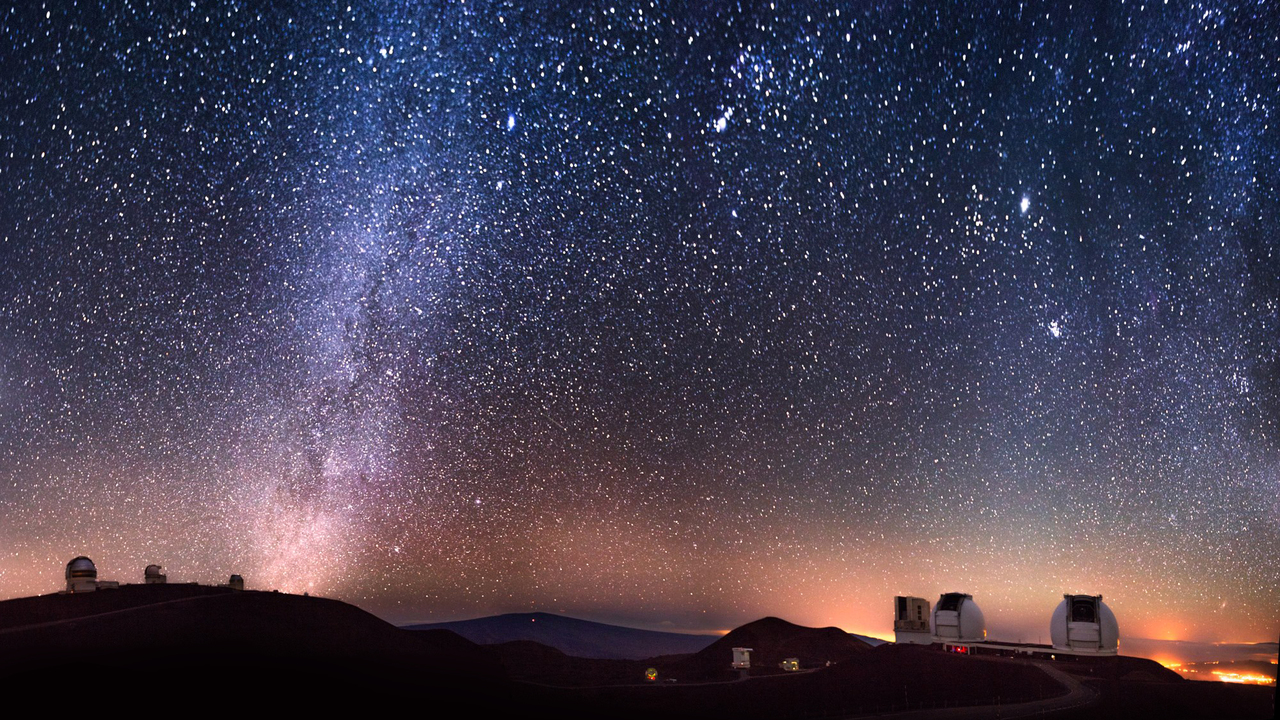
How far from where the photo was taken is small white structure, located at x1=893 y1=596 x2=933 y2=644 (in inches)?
2562

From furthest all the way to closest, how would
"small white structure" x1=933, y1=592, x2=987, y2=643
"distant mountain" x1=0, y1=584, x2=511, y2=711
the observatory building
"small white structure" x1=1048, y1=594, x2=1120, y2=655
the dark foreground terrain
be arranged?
"small white structure" x1=933, y1=592, x2=987, y2=643 < "small white structure" x1=1048, y1=594, x2=1120, y2=655 < the observatory building < the dark foreground terrain < "distant mountain" x1=0, y1=584, x2=511, y2=711

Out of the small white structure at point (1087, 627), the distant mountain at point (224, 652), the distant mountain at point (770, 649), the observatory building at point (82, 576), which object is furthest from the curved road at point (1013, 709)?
the observatory building at point (82, 576)

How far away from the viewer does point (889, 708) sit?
Result: 39.8 m

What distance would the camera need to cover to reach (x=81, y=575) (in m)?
48.7

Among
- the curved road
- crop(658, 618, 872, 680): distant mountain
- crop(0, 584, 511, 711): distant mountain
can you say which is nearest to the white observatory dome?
crop(0, 584, 511, 711): distant mountain

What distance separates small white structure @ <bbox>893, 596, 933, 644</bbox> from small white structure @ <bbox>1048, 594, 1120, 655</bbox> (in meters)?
10.6

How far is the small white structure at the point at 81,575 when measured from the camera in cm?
4839

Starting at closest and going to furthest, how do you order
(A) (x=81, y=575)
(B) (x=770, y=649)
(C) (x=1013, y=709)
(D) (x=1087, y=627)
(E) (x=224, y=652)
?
1. (E) (x=224, y=652)
2. (C) (x=1013, y=709)
3. (A) (x=81, y=575)
4. (D) (x=1087, y=627)
5. (B) (x=770, y=649)

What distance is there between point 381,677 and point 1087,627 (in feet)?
150

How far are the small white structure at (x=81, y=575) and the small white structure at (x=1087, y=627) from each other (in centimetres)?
6187

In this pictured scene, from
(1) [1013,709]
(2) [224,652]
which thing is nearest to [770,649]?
(1) [1013,709]

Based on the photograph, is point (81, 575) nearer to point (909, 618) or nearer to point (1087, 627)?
point (909, 618)

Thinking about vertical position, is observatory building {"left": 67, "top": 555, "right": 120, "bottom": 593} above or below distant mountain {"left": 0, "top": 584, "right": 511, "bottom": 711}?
above

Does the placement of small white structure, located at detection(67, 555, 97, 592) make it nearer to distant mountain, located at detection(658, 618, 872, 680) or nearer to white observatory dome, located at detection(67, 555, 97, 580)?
white observatory dome, located at detection(67, 555, 97, 580)
